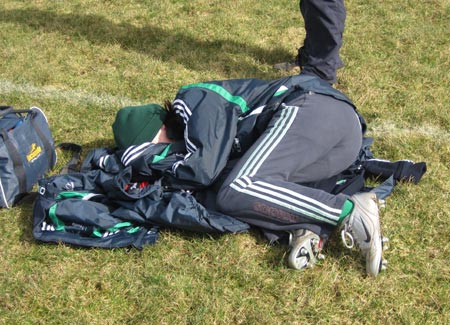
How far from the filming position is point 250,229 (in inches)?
132

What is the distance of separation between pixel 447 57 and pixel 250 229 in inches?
132

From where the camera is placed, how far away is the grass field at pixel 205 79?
9.39ft

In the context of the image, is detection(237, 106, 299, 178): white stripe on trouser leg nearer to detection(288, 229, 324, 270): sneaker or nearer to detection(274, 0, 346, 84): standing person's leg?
detection(288, 229, 324, 270): sneaker

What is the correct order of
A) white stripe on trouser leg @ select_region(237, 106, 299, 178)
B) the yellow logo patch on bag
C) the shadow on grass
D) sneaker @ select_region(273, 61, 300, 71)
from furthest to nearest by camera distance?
1. the shadow on grass
2. sneaker @ select_region(273, 61, 300, 71)
3. the yellow logo patch on bag
4. white stripe on trouser leg @ select_region(237, 106, 299, 178)

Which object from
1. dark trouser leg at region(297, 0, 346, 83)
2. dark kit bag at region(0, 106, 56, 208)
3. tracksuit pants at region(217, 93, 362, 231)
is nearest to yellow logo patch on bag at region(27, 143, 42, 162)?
dark kit bag at region(0, 106, 56, 208)

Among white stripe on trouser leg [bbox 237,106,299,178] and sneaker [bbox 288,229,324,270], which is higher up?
white stripe on trouser leg [bbox 237,106,299,178]

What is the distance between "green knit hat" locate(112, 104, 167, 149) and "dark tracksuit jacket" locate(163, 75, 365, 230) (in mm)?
208

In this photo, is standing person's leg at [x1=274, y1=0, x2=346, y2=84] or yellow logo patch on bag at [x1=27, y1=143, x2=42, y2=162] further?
standing person's leg at [x1=274, y1=0, x2=346, y2=84]

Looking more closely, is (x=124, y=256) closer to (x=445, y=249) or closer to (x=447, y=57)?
(x=445, y=249)

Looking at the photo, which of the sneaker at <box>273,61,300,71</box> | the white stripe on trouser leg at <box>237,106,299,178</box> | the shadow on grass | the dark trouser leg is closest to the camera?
the white stripe on trouser leg at <box>237,106,299,178</box>

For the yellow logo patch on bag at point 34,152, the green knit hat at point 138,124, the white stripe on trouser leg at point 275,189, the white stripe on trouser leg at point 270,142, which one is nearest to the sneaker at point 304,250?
the white stripe on trouser leg at point 275,189

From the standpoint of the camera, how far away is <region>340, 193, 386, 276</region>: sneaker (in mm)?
2898

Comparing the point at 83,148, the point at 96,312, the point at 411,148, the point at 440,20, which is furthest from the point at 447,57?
the point at 96,312

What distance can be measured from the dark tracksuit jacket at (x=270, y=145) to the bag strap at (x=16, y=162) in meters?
1.06
